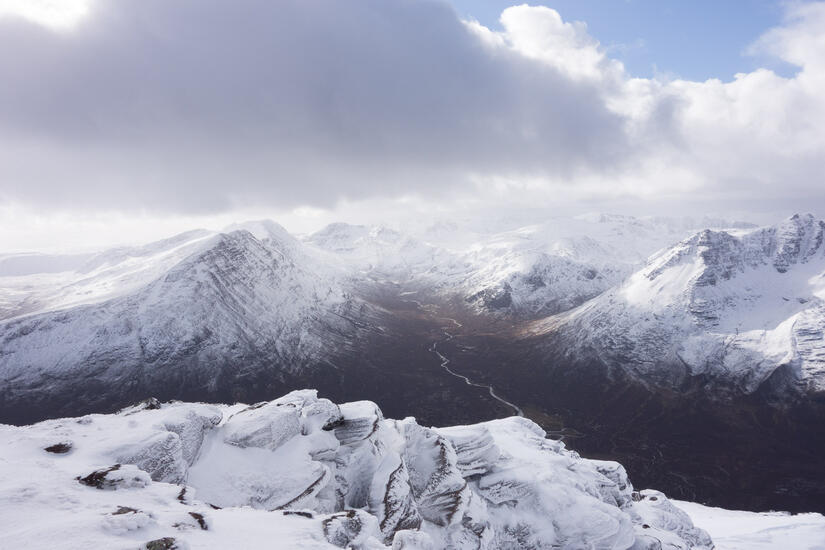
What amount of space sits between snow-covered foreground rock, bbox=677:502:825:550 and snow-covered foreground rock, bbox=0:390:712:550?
68.8 ft

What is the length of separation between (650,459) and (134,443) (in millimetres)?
200714

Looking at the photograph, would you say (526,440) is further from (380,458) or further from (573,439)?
(573,439)

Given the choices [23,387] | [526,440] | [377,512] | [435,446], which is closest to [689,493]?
[526,440]

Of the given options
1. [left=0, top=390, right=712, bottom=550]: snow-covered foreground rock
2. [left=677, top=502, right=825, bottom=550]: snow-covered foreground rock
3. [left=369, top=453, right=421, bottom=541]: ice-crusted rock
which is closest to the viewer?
[left=0, top=390, right=712, bottom=550]: snow-covered foreground rock

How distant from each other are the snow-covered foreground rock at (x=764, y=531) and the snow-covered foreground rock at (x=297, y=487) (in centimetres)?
2096

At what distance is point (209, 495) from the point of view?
4134 cm

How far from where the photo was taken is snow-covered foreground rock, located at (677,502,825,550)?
8444 centimetres

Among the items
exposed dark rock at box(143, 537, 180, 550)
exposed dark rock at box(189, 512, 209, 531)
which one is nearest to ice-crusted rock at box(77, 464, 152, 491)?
exposed dark rock at box(189, 512, 209, 531)

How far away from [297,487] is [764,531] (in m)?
110

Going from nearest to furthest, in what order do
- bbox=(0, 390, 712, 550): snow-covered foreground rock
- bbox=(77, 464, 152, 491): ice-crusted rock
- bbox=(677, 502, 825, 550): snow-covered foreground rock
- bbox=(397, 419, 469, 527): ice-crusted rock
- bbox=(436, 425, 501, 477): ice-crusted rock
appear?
bbox=(0, 390, 712, 550): snow-covered foreground rock < bbox=(77, 464, 152, 491): ice-crusted rock < bbox=(397, 419, 469, 527): ice-crusted rock < bbox=(436, 425, 501, 477): ice-crusted rock < bbox=(677, 502, 825, 550): snow-covered foreground rock

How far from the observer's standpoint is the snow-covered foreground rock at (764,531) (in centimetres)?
8444

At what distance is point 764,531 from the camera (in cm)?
9194

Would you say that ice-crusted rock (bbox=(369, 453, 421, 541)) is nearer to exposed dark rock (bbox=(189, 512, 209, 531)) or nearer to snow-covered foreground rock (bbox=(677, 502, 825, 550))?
exposed dark rock (bbox=(189, 512, 209, 531))

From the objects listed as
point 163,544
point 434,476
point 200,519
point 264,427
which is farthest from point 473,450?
point 163,544
